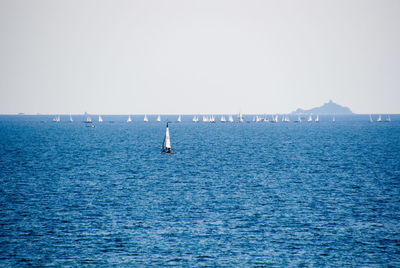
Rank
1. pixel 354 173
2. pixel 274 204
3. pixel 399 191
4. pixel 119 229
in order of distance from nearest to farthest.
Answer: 1. pixel 119 229
2. pixel 274 204
3. pixel 399 191
4. pixel 354 173

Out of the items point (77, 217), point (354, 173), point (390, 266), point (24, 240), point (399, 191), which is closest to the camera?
point (390, 266)

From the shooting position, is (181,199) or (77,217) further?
(181,199)

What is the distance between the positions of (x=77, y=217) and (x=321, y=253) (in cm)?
2442

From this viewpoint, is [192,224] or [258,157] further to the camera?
[258,157]

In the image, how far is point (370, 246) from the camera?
1414 inches

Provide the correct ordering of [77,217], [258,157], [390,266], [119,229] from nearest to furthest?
[390,266] → [119,229] → [77,217] → [258,157]

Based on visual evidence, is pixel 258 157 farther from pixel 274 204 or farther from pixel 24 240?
pixel 24 240

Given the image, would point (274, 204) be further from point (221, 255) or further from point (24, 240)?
point (24, 240)

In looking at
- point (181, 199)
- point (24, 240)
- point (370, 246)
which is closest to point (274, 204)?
point (181, 199)

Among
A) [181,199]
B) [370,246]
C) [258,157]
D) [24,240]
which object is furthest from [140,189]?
[258,157]

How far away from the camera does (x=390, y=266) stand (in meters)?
31.7

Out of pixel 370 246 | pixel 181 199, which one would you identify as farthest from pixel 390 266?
pixel 181 199

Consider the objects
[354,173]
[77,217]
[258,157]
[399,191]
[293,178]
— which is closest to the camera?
[77,217]

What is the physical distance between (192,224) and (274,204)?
1277 centimetres
